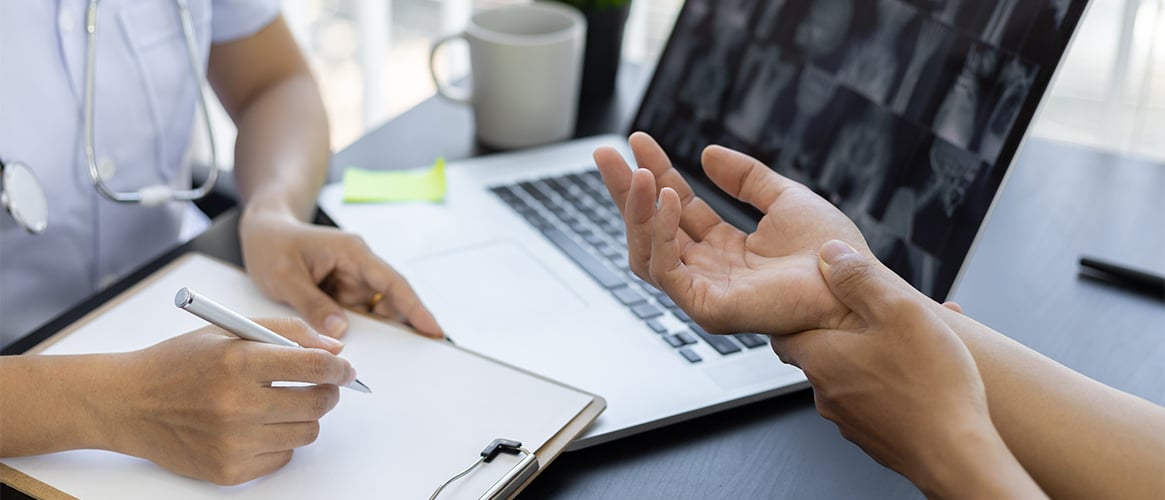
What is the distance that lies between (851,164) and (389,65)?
6.29 ft

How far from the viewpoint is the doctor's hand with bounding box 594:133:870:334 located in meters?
0.63

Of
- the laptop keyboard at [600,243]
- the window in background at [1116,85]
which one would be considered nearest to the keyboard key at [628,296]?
the laptop keyboard at [600,243]

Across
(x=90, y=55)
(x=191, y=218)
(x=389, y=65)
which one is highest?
(x=90, y=55)

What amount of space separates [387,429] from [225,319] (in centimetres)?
13

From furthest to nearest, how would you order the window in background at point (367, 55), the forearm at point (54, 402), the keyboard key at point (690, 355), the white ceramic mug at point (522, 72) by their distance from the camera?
the window in background at point (367, 55), the white ceramic mug at point (522, 72), the keyboard key at point (690, 355), the forearm at point (54, 402)

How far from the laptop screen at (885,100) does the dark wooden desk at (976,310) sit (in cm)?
13

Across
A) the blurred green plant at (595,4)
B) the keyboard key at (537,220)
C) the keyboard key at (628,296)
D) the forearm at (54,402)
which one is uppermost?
the blurred green plant at (595,4)

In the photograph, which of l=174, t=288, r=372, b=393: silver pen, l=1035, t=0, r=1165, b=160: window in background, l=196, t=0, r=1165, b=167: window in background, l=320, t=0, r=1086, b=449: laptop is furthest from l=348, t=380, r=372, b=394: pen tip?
l=1035, t=0, r=1165, b=160: window in background

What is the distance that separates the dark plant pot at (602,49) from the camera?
48.1 inches

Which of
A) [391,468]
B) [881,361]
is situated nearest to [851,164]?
[881,361]

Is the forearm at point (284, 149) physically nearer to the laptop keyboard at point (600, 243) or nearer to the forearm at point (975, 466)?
the laptop keyboard at point (600, 243)

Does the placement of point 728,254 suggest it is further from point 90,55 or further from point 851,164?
point 90,55

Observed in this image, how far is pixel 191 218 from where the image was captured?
1154 millimetres

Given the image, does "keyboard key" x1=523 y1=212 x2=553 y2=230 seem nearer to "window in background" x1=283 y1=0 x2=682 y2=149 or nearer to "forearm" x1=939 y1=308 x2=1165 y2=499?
"forearm" x1=939 y1=308 x2=1165 y2=499
